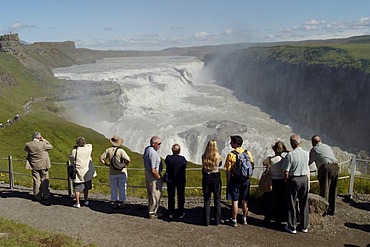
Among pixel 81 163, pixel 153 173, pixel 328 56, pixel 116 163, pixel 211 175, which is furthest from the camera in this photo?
pixel 328 56

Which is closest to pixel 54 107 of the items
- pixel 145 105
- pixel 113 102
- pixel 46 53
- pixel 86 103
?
pixel 86 103

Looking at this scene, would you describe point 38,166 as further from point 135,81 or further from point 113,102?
point 135,81

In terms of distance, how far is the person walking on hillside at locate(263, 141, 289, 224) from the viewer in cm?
1091

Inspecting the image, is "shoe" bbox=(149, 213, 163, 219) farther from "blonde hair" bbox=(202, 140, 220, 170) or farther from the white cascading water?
the white cascading water

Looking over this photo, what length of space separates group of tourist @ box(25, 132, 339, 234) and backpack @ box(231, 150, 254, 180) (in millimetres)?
39

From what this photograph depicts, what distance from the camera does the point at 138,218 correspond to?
39.6 feet

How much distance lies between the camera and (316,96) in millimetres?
75562

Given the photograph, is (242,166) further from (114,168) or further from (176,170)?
(114,168)

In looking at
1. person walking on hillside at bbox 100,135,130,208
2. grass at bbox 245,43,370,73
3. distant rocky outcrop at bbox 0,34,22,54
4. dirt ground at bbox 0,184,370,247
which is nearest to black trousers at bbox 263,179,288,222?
dirt ground at bbox 0,184,370,247

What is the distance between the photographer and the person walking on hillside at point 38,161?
12984 mm

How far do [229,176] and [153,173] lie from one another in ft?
7.28

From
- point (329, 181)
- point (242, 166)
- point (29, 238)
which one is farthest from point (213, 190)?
point (29, 238)

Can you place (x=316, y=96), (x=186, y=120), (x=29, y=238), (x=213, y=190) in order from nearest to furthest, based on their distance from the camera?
(x=29, y=238) → (x=213, y=190) → (x=186, y=120) → (x=316, y=96)

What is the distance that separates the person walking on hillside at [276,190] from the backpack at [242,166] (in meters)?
0.61
